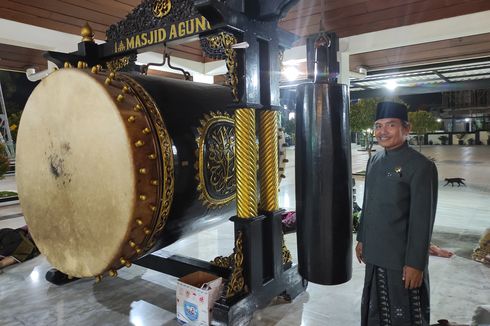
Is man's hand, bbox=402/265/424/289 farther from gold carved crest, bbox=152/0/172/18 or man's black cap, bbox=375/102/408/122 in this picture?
gold carved crest, bbox=152/0/172/18

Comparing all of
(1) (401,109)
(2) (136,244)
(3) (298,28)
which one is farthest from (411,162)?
(3) (298,28)

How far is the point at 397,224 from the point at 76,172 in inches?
67.1

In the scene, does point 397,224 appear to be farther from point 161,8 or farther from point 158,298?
point 161,8

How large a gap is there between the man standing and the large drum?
105 centimetres

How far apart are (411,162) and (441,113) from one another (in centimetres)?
2909

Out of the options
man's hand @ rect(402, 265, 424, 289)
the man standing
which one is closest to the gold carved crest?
the man standing

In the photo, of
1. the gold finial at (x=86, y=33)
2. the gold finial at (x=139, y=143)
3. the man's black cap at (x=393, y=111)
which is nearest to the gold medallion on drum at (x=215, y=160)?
the gold finial at (x=139, y=143)

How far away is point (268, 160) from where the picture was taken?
250 centimetres

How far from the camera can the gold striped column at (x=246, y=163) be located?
89.3 inches

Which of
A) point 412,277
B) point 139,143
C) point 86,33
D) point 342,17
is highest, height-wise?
point 342,17

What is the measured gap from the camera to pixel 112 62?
3176 millimetres

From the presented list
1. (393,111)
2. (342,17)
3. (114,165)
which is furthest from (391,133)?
(342,17)

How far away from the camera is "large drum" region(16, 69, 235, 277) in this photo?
2006 millimetres

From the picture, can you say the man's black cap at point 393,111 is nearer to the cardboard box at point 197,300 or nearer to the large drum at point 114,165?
the large drum at point 114,165
